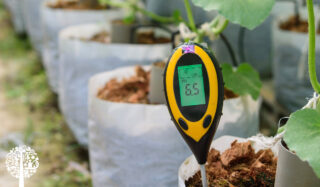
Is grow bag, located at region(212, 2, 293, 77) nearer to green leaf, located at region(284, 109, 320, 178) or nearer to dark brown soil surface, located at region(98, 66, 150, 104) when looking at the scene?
dark brown soil surface, located at region(98, 66, 150, 104)

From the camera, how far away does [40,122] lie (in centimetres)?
157

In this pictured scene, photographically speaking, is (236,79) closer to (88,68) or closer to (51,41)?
(88,68)

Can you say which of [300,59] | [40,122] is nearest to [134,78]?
[300,59]

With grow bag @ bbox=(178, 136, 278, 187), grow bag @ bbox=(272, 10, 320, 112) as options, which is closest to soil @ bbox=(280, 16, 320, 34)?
grow bag @ bbox=(272, 10, 320, 112)

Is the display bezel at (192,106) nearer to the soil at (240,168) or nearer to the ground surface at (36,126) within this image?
the soil at (240,168)

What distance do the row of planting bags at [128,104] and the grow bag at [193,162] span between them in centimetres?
6

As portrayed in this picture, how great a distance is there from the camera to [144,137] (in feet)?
2.36

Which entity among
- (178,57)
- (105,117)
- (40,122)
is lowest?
(40,122)

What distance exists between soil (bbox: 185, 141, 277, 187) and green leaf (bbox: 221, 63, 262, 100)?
0.14m

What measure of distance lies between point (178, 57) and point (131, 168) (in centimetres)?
31

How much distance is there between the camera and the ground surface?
3.76ft

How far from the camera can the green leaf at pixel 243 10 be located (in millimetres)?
481

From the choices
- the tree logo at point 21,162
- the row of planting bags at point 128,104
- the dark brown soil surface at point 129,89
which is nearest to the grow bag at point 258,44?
the row of planting bags at point 128,104

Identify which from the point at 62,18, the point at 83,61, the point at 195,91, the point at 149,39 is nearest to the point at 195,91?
the point at 195,91
